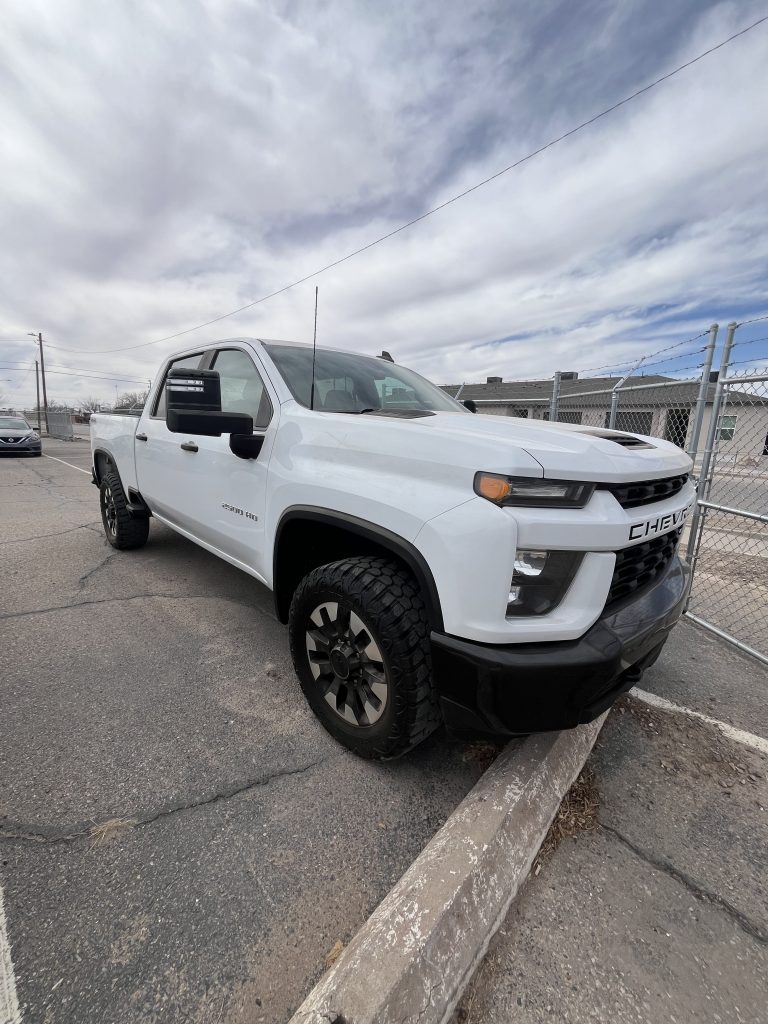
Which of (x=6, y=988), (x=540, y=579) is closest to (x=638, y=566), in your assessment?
(x=540, y=579)

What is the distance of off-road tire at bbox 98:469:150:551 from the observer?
4.84 meters

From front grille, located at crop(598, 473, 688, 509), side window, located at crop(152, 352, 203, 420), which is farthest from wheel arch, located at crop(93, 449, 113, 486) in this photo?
front grille, located at crop(598, 473, 688, 509)

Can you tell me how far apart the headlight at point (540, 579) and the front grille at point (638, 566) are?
0.20m

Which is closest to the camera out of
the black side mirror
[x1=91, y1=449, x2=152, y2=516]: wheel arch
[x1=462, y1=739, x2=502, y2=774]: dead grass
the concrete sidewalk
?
the concrete sidewalk

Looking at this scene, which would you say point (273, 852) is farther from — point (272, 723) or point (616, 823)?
point (616, 823)

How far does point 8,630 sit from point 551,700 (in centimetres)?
342

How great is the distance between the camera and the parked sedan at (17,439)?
53.3 feet

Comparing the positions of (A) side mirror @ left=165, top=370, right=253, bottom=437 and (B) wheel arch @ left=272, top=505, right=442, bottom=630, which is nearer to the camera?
(B) wheel arch @ left=272, top=505, right=442, bottom=630

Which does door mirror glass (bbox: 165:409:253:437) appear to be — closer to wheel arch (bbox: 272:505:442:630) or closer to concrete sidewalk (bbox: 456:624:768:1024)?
wheel arch (bbox: 272:505:442:630)

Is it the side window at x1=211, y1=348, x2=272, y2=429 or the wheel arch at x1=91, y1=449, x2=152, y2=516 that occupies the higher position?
the side window at x1=211, y1=348, x2=272, y2=429

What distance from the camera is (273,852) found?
1.69m

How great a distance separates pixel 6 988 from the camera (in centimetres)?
126

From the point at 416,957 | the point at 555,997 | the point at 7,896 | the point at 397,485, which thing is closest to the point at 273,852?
the point at 416,957

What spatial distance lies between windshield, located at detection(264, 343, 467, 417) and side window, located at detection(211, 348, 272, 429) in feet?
0.56
